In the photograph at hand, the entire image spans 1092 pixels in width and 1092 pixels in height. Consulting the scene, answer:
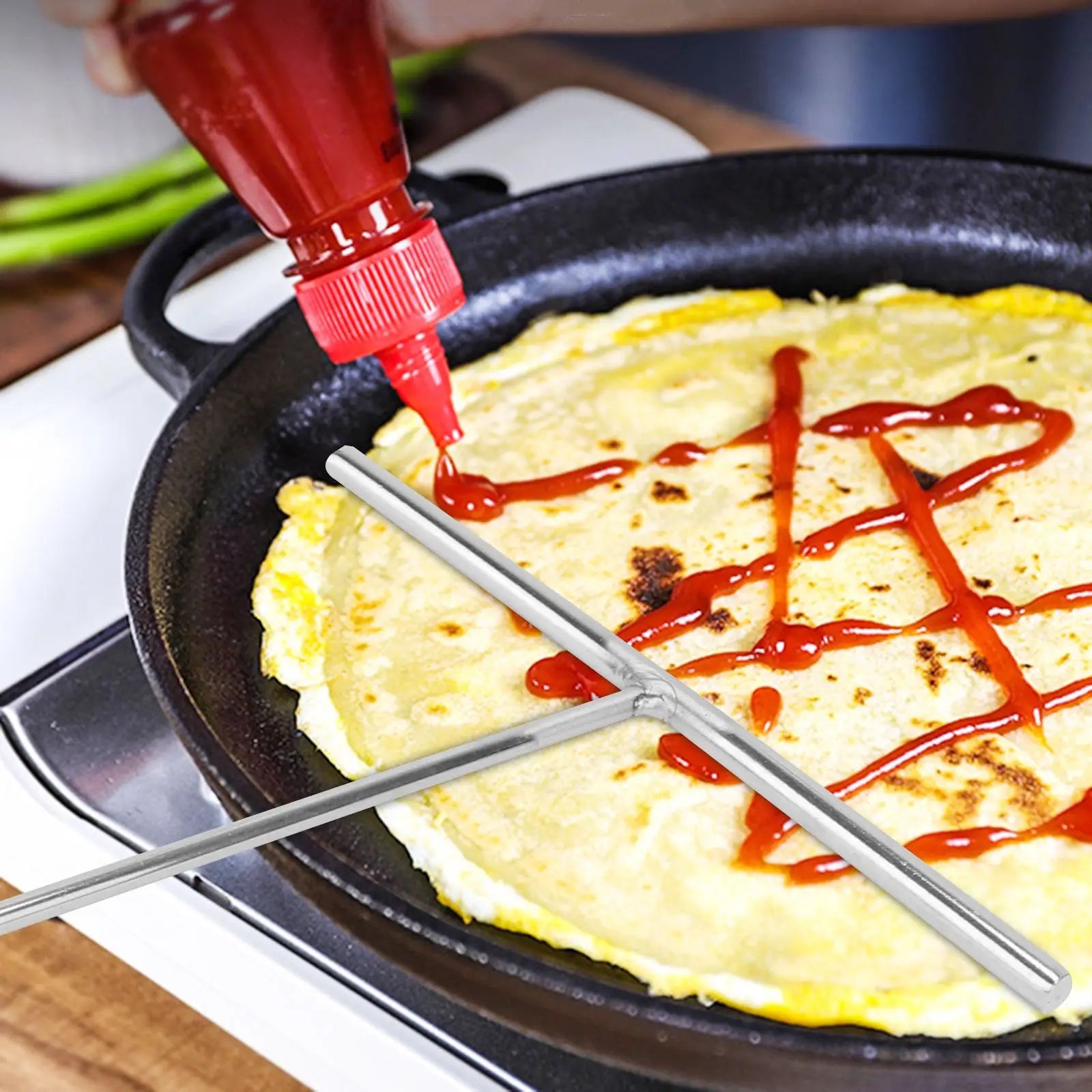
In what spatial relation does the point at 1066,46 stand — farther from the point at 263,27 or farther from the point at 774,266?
the point at 263,27

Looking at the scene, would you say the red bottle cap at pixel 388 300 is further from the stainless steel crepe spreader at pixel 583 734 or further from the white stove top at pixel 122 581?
the white stove top at pixel 122 581

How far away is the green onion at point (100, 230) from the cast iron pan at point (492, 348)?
1.79ft

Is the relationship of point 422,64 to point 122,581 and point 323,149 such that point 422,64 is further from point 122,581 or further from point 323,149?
point 323,149

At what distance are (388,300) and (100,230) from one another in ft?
3.52

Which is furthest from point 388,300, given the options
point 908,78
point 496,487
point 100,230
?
point 908,78

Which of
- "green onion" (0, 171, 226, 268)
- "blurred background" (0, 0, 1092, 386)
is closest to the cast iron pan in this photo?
"blurred background" (0, 0, 1092, 386)

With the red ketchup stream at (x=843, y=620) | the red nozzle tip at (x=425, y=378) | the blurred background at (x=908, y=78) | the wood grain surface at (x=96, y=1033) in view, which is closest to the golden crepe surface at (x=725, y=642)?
the red ketchup stream at (x=843, y=620)

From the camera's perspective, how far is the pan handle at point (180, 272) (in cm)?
144

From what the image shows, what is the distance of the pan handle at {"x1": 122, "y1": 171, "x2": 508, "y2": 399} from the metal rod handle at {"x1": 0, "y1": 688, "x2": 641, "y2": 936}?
1.95 ft

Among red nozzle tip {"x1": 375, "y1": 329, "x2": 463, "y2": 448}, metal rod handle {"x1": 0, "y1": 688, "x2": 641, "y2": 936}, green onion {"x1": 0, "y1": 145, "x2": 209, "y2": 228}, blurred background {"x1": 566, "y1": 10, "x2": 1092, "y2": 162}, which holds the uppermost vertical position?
green onion {"x1": 0, "y1": 145, "x2": 209, "y2": 228}

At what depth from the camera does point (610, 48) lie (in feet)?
10.2

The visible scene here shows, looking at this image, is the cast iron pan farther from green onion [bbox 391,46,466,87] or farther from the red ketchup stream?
green onion [bbox 391,46,466,87]

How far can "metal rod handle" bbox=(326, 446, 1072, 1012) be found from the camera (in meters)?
0.88

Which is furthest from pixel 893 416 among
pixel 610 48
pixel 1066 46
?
pixel 610 48
